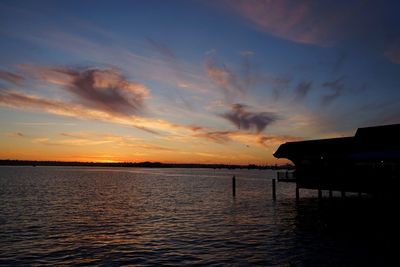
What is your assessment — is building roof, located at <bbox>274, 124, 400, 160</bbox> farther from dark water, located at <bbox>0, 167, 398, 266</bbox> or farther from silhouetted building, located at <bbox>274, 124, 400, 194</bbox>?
dark water, located at <bbox>0, 167, 398, 266</bbox>

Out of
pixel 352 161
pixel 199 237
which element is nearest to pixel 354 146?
pixel 352 161

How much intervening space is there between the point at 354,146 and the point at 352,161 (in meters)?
1.61

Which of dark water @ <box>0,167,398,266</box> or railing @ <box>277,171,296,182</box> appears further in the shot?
railing @ <box>277,171,296,182</box>

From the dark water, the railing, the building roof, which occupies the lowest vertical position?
the dark water

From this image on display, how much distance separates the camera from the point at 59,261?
16.2 meters

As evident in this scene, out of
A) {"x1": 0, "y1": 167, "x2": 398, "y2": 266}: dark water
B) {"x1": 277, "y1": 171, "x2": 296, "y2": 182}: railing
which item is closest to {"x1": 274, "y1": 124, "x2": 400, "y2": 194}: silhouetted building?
{"x1": 277, "y1": 171, "x2": 296, "y2": 182}: railing

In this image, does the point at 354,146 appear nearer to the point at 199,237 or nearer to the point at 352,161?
the point at 352,161

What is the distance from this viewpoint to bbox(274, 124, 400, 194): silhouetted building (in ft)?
94.4

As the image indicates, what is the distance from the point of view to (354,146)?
34.2 meters

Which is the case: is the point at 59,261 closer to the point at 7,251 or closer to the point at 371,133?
the point at 7,251

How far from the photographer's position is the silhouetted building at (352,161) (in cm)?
2878

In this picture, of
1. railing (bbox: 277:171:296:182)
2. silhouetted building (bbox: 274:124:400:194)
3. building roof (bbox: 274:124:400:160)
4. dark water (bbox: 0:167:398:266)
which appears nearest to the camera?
dark water (bbox: 0:167:398:266)

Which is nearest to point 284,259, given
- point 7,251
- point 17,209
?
point 7,251

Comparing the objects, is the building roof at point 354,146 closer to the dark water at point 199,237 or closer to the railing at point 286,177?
the railing at point 286,177
